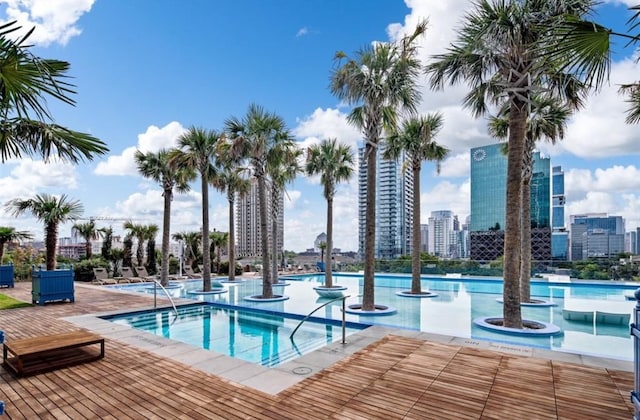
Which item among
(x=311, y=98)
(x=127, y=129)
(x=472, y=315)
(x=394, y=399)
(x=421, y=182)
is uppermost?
(x=311, y=98)

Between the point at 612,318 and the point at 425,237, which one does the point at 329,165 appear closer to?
the point at 612,318

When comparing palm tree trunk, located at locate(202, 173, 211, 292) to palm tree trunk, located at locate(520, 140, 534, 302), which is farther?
palm tree trunk, located at locate(202, 173, 211, 292)

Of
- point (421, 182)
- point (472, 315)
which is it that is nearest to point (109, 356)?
point (472, 315)

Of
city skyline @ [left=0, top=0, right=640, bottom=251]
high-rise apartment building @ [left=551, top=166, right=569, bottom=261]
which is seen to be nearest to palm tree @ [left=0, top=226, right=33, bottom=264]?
city skyline @ [left=0, top=0, right=640, bottom=251]

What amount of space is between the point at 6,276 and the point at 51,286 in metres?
6.12

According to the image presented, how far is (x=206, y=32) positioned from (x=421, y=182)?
10005 mm

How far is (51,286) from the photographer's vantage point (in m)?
10.2

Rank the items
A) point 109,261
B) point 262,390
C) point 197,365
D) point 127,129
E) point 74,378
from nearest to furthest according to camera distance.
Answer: point 262,390 < point 74,378 < point 197,365 < point 127,129 < point 109,261

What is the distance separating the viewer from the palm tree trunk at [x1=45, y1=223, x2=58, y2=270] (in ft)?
40.1

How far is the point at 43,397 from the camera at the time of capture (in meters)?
3.97

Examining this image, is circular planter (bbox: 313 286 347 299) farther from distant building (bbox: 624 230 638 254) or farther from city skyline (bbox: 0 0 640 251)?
distant building (bbox: 624 230 638 254)

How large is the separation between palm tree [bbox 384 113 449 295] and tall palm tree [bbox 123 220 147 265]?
15600 mm

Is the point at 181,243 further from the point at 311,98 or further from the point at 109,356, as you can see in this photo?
the point at 109,356

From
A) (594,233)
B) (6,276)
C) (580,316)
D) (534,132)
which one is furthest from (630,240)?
A: (6,276)
